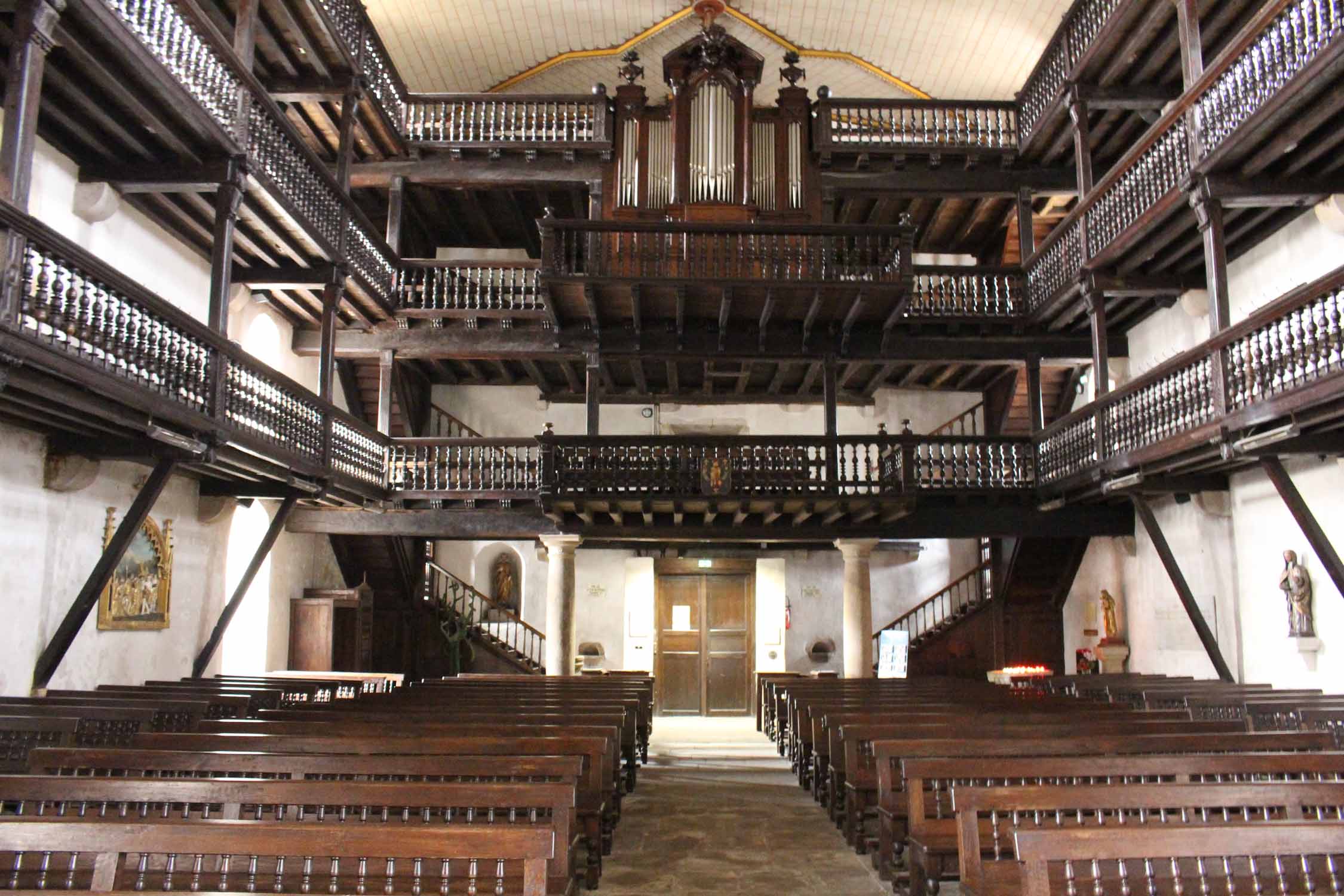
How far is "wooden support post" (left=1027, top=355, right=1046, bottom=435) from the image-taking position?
53.1 ft

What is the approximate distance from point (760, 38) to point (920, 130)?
3978 mm

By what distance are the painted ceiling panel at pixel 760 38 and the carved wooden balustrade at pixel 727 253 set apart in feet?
15.3

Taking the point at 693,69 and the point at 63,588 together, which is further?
the point at 693,69

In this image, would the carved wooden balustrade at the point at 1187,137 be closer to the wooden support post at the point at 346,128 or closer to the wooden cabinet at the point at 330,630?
the wooden support post at the point at 346,128

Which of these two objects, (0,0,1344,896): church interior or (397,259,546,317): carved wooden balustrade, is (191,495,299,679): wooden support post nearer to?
(0,0,1344,896): church interior

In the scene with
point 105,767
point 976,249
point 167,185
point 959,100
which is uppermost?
point 959,100

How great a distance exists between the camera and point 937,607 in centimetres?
2133

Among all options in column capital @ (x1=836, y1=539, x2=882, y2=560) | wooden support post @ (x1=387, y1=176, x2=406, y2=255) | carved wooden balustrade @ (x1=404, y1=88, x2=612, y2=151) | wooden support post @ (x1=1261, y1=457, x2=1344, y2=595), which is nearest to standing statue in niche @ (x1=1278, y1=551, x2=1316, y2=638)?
wooden support post @ (x1=1261, y1=457, x2=1344, y2=595)

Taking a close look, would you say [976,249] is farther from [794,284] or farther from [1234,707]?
[1234,707]

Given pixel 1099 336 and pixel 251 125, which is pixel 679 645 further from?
pixel 251 125

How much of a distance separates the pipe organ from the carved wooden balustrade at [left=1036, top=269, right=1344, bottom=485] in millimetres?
6593

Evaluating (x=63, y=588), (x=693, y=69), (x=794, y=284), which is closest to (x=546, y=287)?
(x=794, y=284)

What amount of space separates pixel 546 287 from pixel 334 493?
4333 millimetres

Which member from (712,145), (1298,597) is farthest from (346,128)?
(1298,597)
